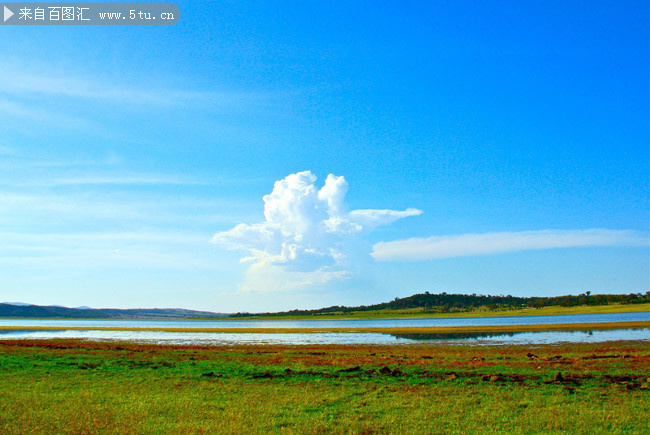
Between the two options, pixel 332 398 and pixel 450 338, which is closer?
pixel 332 398

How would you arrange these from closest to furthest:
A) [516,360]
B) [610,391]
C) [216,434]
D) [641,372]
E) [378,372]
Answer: [216,434] → [610,391] → [641,372] → [378,372] → [516,360]

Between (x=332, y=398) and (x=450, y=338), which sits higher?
(x=332, y=398)

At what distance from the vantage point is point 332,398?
59.6 feet

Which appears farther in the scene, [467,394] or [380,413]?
[467,394]

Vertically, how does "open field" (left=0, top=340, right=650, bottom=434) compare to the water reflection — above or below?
above

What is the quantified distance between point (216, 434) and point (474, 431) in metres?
7.81

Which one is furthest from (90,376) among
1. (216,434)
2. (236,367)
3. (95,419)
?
(216,434)

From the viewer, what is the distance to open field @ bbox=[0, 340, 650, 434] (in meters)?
13.9

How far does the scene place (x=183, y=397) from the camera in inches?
728

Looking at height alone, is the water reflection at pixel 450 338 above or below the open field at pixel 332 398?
below

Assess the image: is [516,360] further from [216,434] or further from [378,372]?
[216,434]

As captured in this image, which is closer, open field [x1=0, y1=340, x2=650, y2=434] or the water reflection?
open field [x1=0, y1=340, x2=650, y2=434]

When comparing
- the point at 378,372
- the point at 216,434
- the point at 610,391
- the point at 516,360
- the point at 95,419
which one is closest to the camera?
the point at 216,434

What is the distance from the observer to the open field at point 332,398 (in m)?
13.9
